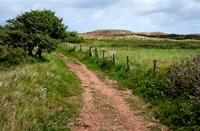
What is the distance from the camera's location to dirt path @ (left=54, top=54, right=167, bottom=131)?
1054 centimetres

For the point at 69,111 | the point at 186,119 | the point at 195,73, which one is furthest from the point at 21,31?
the point at 186,119

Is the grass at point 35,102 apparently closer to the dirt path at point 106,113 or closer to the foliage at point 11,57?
the dirt path at point 106,113

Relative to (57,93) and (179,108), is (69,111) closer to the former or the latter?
(57,93)

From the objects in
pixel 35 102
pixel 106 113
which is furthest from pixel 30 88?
pixel 106 113

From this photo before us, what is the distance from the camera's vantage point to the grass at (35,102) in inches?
365

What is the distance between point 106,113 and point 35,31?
13125 mm

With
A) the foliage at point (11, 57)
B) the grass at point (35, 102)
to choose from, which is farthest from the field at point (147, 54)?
the foliage at point (11, 57)

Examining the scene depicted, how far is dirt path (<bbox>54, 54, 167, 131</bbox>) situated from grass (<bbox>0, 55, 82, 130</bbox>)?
47 cm

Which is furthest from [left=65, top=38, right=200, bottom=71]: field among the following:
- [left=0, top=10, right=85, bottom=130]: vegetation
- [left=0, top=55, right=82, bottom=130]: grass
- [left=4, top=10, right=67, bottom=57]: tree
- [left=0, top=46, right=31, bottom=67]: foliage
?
[left=0, top=46, right=31, bottom=67]: foliage

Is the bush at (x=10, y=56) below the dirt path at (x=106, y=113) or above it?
above

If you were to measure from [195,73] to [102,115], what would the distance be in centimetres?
467

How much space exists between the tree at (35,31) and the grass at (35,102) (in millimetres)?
6907

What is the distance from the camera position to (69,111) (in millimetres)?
12078

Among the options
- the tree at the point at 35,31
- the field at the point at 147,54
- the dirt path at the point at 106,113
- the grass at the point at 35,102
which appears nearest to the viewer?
the grass at the point at 35,102
